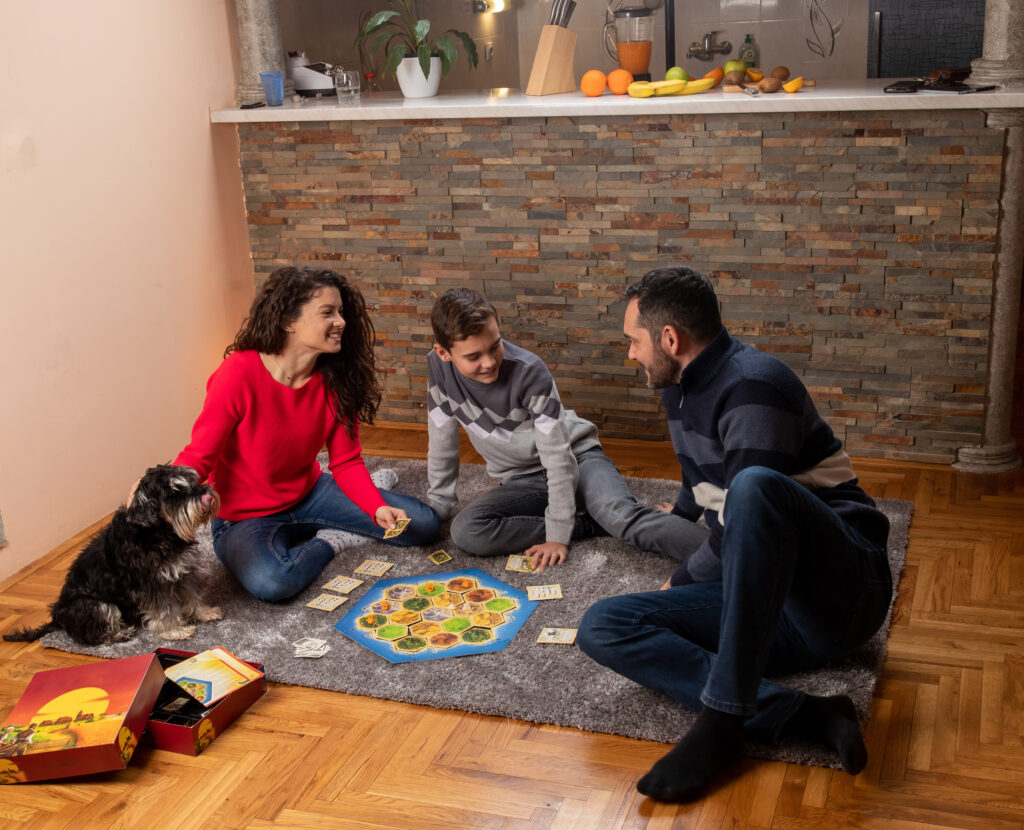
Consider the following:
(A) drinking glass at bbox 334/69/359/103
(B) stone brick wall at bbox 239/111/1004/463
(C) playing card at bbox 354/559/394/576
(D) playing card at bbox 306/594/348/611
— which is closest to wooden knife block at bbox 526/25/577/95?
(B) stone brick wall at bbox 239/111/1004/463

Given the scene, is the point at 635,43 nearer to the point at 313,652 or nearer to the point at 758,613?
the point at 313,652

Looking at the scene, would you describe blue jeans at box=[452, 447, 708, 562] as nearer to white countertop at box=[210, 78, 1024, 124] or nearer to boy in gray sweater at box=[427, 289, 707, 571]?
boy in gray sweater at box=[427, 289, 707, 571]

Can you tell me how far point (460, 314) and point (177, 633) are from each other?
1.14 meters

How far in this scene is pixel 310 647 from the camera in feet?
8.99

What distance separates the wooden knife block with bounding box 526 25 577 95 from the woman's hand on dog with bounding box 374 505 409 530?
183 cm

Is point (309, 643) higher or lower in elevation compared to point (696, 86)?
lower

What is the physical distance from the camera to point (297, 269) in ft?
10.00

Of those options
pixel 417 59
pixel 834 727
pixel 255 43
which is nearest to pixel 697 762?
pixel 834 727

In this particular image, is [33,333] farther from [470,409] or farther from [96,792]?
[96,792]

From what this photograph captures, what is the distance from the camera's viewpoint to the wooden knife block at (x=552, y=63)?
4.05 metres

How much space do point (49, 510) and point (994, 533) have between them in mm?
2990

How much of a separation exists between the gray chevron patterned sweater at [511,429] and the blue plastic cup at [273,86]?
1.59 metres

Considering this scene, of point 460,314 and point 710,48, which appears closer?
point 460,314

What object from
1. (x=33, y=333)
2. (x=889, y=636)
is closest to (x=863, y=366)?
(x=889, y=636)
